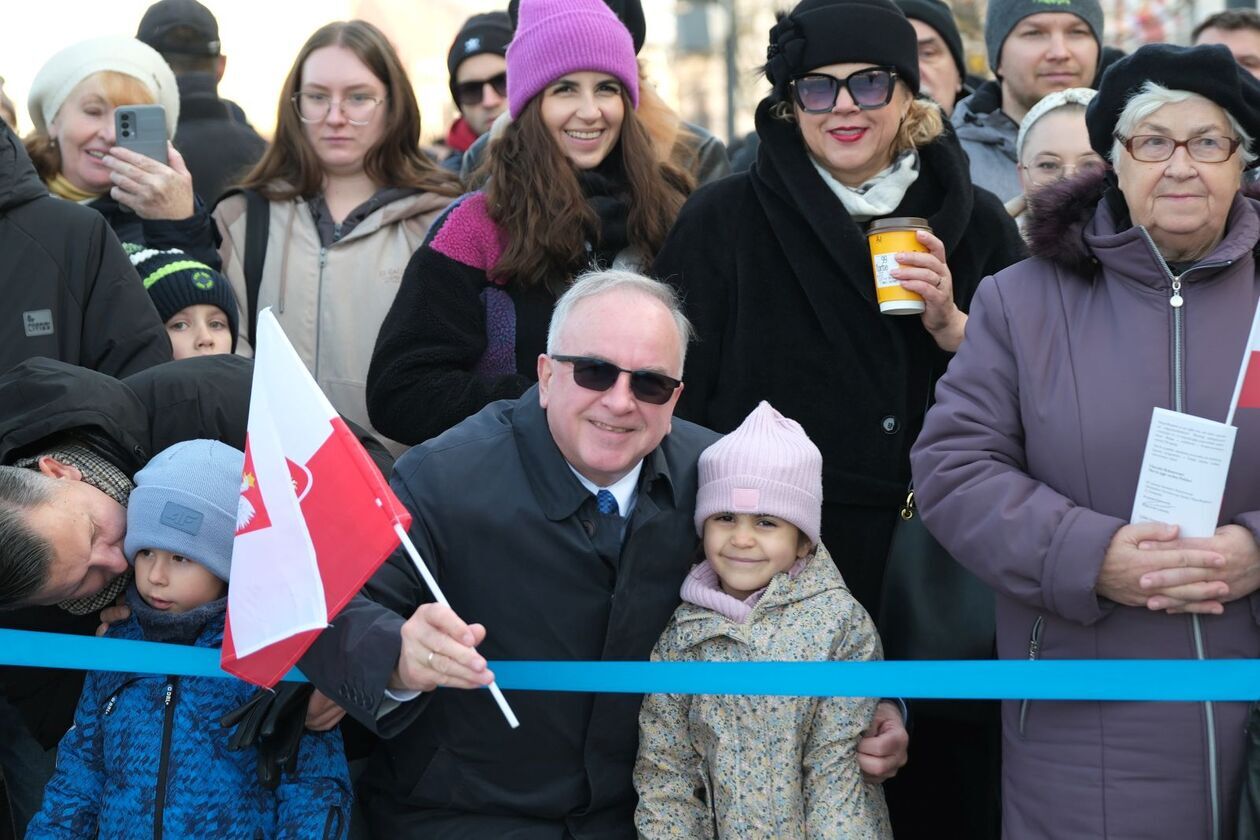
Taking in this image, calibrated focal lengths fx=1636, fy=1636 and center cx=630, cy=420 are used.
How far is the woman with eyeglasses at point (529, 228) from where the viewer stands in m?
4.82

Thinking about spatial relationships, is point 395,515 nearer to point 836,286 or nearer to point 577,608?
point 577,608

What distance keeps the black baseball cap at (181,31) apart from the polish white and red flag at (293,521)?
3537 mm

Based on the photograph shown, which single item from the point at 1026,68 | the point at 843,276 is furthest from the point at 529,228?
the point at 1026,68

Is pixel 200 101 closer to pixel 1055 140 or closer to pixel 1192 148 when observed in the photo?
pixel 1055 140

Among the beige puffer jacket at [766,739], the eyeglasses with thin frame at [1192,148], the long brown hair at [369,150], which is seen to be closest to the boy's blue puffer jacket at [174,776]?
the beige puffer jacket at [766,739]

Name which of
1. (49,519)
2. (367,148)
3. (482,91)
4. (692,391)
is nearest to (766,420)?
(692,391)

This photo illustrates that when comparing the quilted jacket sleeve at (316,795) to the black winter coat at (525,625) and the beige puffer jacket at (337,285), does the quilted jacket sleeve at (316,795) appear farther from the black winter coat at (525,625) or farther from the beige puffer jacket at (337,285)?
the beige puffer jacket at (337,285)

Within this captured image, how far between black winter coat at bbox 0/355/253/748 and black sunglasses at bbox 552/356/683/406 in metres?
1.07

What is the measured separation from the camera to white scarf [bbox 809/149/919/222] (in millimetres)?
4660

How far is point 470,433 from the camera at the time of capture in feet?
13.3

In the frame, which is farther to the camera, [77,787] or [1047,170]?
[1047,170]

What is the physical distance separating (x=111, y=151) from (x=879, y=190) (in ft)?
8.66

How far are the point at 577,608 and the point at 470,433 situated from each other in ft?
1.70

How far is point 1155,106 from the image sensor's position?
12.1 ft
